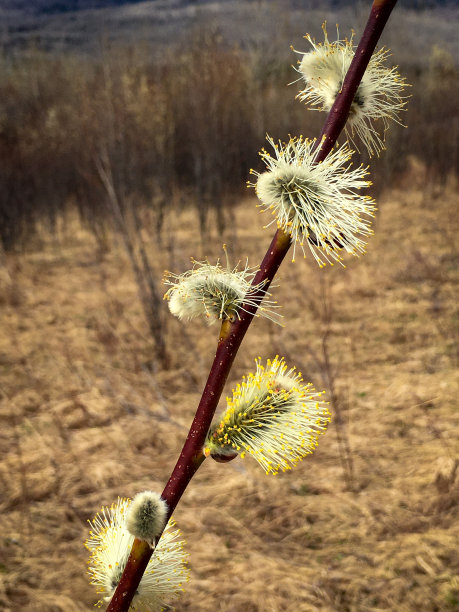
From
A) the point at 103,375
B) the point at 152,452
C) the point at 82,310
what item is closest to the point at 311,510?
the point at 152,452

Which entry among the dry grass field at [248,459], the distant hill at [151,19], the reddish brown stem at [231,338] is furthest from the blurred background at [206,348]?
the distant hill at [151,19]

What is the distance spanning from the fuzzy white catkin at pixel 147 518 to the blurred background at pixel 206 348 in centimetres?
204

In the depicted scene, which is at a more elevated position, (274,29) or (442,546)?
(274,29)

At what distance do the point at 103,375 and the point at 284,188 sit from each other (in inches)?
176

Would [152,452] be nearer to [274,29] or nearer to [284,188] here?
[284,188]

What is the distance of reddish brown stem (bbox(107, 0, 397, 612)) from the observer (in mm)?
752

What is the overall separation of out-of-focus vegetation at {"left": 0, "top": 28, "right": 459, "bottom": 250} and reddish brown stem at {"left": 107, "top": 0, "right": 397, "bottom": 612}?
621cm

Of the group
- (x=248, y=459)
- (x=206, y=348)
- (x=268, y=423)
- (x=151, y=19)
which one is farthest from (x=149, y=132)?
(x=151, y=19)

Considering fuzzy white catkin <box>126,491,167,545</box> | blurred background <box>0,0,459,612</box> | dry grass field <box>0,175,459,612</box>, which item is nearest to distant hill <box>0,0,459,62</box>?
blurred background <box>0,0,459,612</box>

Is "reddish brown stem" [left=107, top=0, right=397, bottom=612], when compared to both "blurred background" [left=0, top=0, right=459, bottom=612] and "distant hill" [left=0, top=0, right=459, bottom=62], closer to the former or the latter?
"blurred background" [left=0, top=0, right=459, bottom=612]

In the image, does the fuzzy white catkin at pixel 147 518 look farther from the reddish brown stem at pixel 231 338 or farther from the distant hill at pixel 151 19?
the distant hill at pixel 151 19

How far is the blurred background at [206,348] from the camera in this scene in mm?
2916

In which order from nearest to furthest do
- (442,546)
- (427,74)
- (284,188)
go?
(284,188) < (442,546) < (427,74)

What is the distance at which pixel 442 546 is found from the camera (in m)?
2.88
